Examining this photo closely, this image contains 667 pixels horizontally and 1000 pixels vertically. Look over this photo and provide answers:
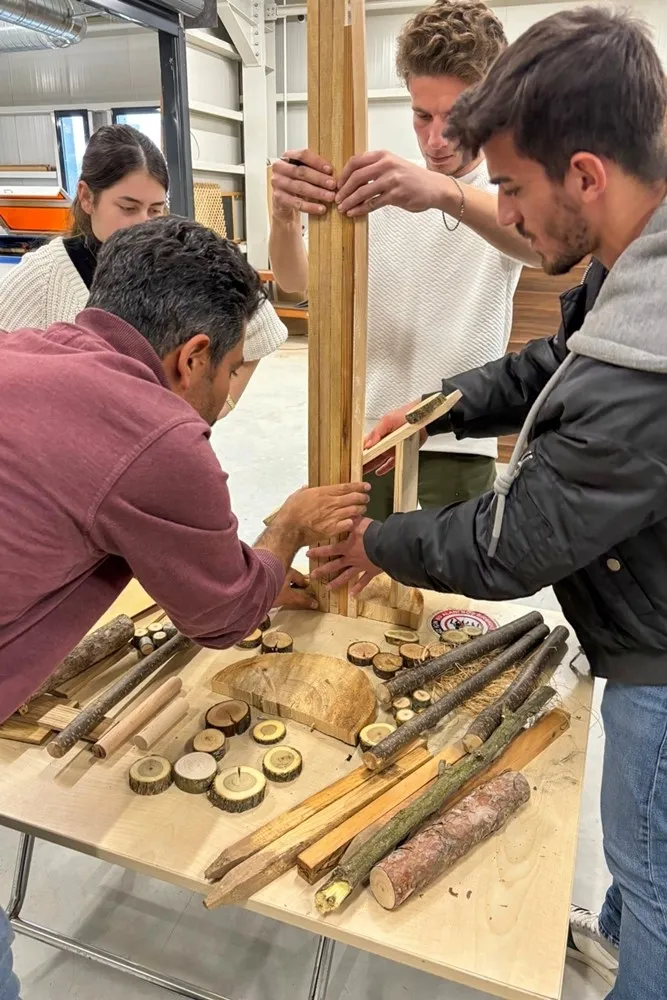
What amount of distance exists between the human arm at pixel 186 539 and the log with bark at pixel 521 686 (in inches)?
18.7

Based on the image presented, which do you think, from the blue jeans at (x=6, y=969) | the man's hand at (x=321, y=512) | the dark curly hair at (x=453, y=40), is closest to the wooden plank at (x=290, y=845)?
the blue jeans at (x=6, y=969)

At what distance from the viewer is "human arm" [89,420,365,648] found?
1.04 metres

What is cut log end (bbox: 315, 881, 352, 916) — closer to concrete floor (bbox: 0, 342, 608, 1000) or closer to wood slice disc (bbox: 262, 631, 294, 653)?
wood slice disc (bbox: 262, 631, 294, 653)

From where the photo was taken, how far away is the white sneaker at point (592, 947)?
1.85 m

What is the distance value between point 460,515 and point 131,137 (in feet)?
5.08

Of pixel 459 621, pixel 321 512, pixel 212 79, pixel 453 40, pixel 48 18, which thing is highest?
pixel 212 79

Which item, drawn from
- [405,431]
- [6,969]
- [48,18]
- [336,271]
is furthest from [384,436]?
[48,18]

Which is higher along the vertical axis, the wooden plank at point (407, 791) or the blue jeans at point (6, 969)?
the wooden plank at point (407, 791)

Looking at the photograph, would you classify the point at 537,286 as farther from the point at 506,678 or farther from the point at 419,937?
the point at 419,937

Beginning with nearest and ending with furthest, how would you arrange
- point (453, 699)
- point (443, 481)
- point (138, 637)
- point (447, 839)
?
point (447, 839) < point (453, 699) < point (138, 637) < point (443, 481)

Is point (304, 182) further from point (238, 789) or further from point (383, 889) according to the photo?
point (383, 889)

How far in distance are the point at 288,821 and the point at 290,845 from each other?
2.1 inches

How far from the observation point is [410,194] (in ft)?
5.11

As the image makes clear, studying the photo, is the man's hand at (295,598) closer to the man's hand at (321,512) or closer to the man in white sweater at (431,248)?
the man's hand at (321,512)
